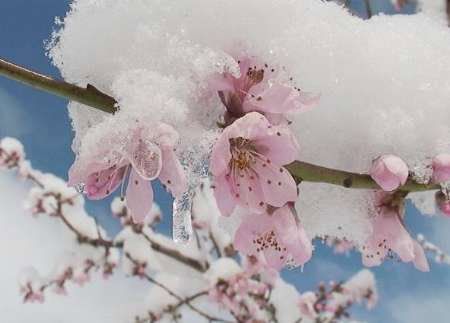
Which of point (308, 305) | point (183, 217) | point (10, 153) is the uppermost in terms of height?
point (10, 153)

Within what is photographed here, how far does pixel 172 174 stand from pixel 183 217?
3.1 inches

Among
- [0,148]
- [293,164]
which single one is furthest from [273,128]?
[0,148]

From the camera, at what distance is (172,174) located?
0.63 metres

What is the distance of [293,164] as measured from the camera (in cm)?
71

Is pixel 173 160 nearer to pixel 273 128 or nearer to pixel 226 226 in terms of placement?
pixel 273 128

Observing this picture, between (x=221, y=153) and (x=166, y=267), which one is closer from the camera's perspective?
(x=221, y=153)

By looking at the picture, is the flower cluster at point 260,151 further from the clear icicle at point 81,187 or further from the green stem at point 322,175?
the clear icicle at point 81,187

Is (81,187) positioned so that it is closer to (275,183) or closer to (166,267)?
(275,183)

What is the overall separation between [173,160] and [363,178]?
0.27 m

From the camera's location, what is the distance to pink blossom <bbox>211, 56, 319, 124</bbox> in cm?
64

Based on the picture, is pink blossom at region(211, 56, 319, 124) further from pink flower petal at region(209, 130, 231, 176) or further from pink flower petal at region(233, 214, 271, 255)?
pink flower petal at region(233, 214, 271, 255)

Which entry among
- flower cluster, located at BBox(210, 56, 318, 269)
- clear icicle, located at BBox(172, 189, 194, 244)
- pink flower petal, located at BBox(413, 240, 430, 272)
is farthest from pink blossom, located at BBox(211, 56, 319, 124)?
pink flower petal, located at BBox(413, 240, 430, 272)

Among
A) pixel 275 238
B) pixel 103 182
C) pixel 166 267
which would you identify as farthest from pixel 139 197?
pixel 166 267

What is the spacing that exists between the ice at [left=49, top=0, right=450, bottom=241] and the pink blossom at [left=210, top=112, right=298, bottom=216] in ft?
0.09
